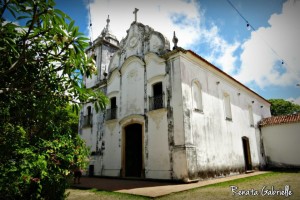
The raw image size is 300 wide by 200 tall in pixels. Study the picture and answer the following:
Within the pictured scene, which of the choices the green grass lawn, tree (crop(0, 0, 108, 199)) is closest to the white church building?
the green grass lawn

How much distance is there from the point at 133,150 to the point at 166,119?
135 inches

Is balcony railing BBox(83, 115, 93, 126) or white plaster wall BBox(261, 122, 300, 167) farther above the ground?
balcony railing BBox(83, 115, 93, 126)

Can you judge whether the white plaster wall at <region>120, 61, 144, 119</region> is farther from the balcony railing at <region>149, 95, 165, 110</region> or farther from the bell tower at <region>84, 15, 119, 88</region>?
the bell tower at <region>84, 15, 119, 88</region>

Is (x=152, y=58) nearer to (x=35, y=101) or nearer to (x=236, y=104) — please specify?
(x=236, y=104)

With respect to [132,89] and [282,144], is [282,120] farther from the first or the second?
[132,89]

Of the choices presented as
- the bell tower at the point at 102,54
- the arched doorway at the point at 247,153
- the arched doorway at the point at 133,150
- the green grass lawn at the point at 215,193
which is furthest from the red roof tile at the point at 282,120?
the bell tower at the point at 102,54

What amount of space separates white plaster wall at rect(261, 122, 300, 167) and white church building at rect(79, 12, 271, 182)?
95.9 inches

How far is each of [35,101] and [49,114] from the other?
331 mm

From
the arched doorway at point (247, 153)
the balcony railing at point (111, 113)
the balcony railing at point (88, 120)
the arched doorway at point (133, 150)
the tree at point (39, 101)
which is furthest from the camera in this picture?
the balcony railing at point (88, 120)

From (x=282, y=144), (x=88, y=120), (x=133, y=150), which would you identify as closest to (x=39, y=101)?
(x=133, y=150)

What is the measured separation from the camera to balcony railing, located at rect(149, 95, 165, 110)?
11.9 meters

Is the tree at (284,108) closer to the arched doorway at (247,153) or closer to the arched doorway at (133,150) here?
the arched doorway at (247,153)

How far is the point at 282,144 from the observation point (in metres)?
18.1

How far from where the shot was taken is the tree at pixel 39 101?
9.20ft
